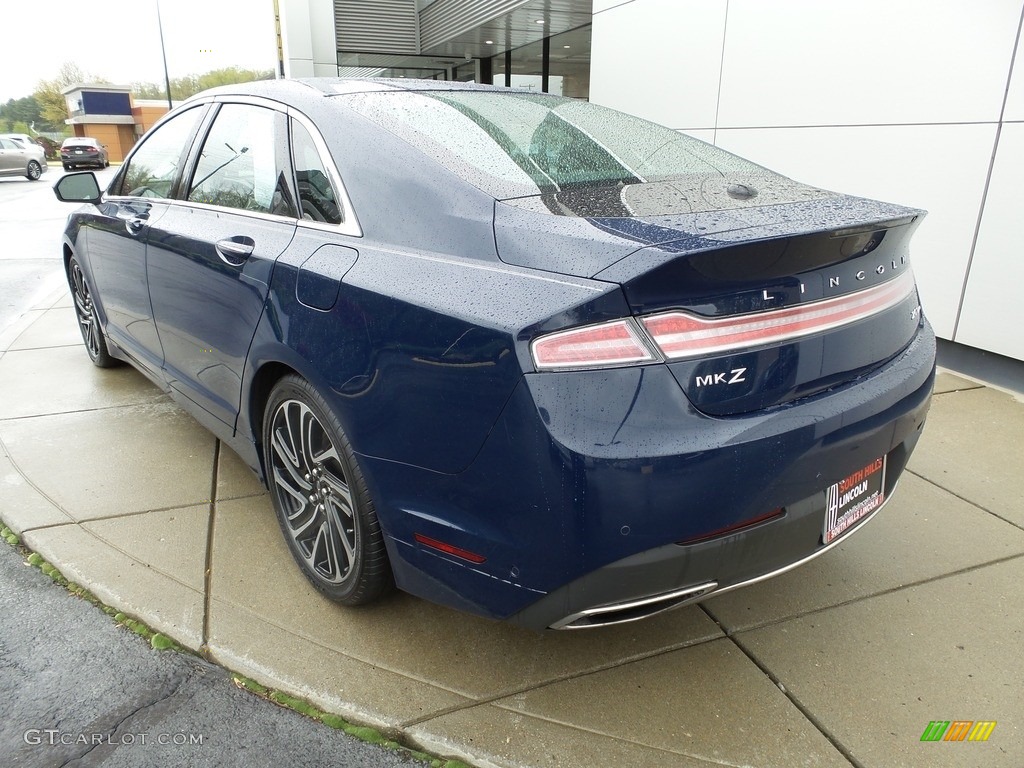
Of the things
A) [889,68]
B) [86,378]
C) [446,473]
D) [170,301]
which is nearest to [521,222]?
[446,473]

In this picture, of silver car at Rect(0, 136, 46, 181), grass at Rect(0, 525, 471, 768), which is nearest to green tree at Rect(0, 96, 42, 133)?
silver car at Rect(0, 136, 46, 181)

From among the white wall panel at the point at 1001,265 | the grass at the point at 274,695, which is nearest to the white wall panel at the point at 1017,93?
the white wall panel at the point at 1001,265

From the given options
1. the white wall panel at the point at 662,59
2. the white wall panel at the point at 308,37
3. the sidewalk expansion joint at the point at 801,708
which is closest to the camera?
the sidewalk expansion joint at the point at 801,708

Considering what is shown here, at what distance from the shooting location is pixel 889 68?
5301mm

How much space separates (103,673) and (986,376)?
16.7 ft

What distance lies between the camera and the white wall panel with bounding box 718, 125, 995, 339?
16.0 ft

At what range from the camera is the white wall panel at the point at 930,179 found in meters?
4.86

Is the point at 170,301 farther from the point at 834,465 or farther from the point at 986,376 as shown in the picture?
the point at 986,376

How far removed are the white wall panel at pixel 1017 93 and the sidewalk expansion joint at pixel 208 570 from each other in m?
4.92

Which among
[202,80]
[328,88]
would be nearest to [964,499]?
[328,88]

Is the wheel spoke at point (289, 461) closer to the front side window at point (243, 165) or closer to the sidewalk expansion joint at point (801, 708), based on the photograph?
the front side window at point (243, 165)

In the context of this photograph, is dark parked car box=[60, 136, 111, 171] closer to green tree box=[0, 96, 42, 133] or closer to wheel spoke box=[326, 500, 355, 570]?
wheel spoke box=[326, 500, 355, 570]

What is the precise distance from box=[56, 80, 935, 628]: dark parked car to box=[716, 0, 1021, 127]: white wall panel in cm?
314

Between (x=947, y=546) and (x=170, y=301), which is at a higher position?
(x=170, y=301)
